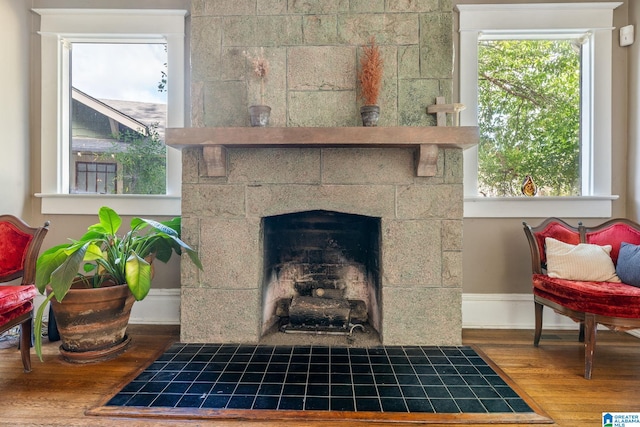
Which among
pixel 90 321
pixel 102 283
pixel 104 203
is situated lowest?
pixel 90 321

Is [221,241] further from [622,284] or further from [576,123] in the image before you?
[576,123]

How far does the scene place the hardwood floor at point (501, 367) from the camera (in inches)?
54.2

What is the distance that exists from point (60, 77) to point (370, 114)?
236 centimetres

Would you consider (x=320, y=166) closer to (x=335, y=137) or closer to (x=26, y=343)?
(x=335, y=137)

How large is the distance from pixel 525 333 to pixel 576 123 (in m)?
1.61

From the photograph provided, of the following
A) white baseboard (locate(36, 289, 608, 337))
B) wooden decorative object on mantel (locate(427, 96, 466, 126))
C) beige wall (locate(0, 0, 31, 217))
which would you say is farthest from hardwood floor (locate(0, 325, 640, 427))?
wooden decorative object on mantel (locate(427, 96, 466, 126))

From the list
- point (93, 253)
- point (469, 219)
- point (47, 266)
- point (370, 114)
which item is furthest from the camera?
point (469, 219)

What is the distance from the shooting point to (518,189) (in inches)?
100

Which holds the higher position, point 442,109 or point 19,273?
point 442,109

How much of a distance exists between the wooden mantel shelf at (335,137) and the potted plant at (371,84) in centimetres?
13

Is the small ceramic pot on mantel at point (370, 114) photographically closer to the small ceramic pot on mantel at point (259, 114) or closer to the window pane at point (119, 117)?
the small ceramic pot on mantel at point (259, 114)

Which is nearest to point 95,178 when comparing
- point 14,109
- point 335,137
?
point 14,109

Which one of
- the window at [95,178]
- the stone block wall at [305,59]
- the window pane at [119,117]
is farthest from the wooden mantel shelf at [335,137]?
the window at [95,178]

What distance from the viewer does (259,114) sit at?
1970mm
